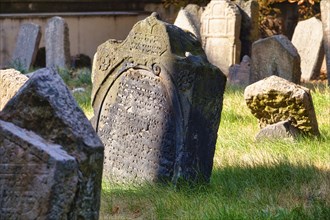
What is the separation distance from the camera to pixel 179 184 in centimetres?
603

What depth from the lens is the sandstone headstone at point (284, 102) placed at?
24.6ft

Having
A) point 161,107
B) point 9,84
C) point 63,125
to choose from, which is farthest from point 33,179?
point 9,84

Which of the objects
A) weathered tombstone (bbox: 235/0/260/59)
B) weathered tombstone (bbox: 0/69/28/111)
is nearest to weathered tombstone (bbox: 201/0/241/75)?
weathered tombstone (bbox: 235/0/260/59)

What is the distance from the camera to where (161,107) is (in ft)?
20.2

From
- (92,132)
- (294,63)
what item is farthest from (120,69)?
(294,63)

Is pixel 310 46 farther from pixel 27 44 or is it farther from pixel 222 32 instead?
pixel 27 44

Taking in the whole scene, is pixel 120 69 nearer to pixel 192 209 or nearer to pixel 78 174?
pixel 192 209

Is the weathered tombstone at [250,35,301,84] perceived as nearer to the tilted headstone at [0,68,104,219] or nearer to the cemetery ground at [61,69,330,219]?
the cemetery ground at [61,69,330,219]

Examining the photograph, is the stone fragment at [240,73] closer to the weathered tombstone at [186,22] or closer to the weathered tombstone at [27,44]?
the weathered tombstone at [186,22]

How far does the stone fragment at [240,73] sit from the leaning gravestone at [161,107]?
20.2 feet

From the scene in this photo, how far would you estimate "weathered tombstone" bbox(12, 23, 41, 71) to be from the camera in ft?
52.7

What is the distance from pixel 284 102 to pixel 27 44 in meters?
9.39

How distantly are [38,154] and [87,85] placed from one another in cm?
1030

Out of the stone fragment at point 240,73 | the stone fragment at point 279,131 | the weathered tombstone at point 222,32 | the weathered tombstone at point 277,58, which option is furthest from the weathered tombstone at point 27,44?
the stone fragment at point 279,131
